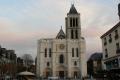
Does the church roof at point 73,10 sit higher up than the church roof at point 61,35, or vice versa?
the church roof at point 73,10

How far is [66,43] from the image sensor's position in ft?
350

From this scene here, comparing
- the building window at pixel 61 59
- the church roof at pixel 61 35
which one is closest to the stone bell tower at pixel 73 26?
the church roof at pixel 61 35

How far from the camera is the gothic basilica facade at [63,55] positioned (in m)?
104

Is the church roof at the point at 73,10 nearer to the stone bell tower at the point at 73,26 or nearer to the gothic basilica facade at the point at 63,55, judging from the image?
the stone bell tower at the point at 73,26

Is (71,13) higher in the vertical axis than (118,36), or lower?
higher

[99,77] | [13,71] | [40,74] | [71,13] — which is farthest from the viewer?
[71,13]

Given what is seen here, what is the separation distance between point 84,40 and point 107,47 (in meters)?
63.7

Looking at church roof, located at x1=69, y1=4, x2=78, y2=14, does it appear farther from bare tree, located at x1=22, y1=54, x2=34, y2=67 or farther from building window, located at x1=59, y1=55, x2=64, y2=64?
bare tree, located at x1=22, y1=54, x2=34, y2=67

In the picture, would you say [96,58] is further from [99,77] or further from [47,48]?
[99,77]

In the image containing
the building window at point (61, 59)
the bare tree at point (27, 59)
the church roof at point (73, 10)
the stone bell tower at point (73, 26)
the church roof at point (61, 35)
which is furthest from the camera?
the bare tree at point (27, 59)

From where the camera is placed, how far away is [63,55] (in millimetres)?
106562

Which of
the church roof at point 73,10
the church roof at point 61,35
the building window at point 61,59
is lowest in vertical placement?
the building window at point 61,59

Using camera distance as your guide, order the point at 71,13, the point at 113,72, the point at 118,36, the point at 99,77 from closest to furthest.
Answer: the point at 113,72
the point at 118,36
the point at 99,77
the point at 71,13

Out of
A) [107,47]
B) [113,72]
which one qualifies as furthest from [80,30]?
[113,72]
